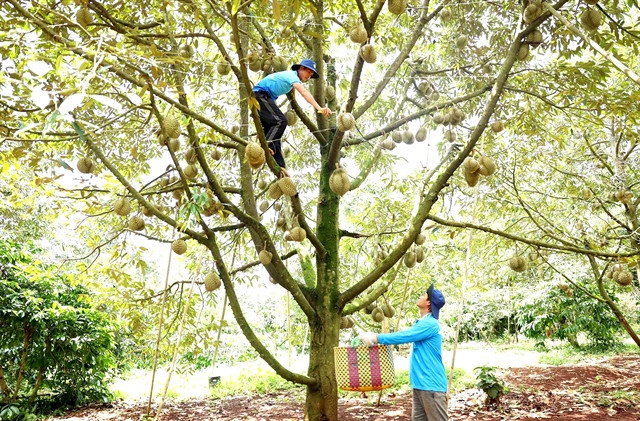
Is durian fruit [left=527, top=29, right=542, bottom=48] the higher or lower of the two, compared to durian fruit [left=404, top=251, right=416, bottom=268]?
higher

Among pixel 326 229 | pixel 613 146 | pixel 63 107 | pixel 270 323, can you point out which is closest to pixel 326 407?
pixel 326 229

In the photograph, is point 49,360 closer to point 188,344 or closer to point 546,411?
point 188,344

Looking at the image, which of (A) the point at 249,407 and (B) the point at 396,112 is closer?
(B) the point at 396,112

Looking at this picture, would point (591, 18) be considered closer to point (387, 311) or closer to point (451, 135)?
point (451, 135)

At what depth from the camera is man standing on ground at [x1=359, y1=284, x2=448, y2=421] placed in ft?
11.5

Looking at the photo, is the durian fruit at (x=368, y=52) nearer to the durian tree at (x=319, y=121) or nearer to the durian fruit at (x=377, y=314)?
the durian tree at (x=319, y=121)

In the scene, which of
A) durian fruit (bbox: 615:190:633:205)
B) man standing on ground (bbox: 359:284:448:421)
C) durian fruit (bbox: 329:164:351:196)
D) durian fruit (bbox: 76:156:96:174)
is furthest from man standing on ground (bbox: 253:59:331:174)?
durian fruit (bbox: 615:190:633:205)

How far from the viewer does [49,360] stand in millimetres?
6449

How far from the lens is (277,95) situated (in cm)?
360

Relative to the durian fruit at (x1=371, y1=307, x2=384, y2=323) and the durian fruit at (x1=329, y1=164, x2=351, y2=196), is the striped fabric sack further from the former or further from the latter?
the durian fruit at (x1=371, y1=307, x2=384, y2=323)

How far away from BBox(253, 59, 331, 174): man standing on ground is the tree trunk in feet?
5.31

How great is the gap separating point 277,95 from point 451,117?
82.4 inches

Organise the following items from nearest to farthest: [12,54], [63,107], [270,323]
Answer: [63,107] → [12,54] → [270,323]

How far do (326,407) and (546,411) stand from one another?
2719 mm
